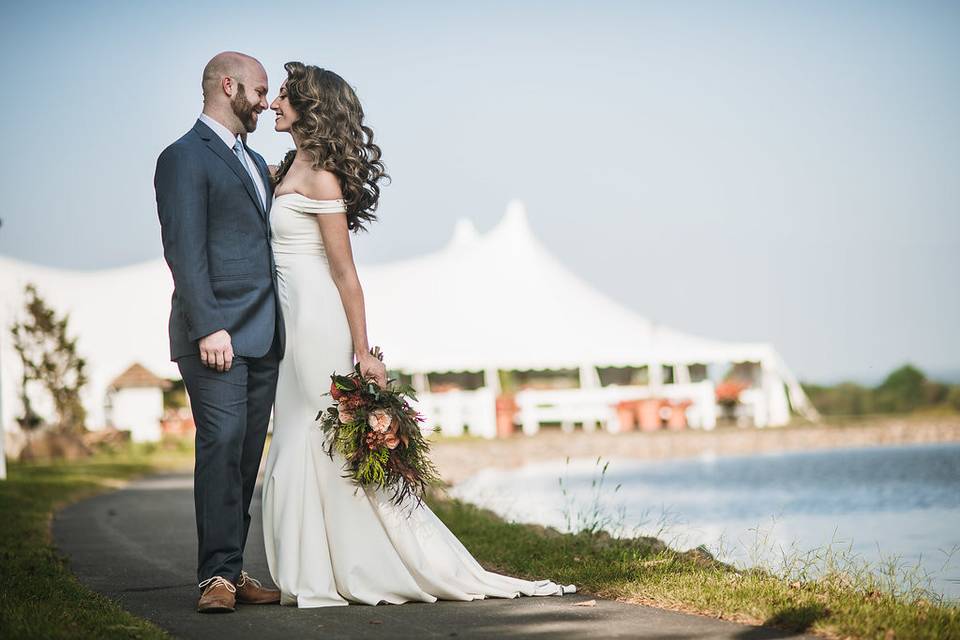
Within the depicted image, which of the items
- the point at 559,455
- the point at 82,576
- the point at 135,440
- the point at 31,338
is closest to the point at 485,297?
the point at 135,440

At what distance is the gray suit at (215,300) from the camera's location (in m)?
4.83

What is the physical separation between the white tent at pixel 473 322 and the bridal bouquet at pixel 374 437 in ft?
80.1

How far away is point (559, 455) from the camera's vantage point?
885 inches

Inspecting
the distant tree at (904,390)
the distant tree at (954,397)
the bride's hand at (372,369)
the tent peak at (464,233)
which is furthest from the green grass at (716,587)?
the tent peak at (464,233)

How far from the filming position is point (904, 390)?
105ft

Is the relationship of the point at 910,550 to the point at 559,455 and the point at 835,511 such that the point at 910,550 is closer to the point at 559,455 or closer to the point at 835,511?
the point at 835,511

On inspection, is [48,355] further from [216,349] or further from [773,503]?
[216,349]

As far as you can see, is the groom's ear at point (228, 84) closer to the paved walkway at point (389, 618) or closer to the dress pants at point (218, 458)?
the dress pants at point (218, 458)

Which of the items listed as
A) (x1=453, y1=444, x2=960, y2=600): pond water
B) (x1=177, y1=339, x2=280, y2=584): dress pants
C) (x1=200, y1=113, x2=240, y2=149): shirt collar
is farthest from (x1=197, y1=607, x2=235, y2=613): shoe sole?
(x1=453, y1=444, x2=960, y2=600): pond water

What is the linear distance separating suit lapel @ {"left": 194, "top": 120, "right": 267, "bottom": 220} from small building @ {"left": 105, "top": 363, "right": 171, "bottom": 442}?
2687cm

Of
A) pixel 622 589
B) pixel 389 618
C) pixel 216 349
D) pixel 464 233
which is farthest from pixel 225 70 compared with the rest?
pixel 464 233

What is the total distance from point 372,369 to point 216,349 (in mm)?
644

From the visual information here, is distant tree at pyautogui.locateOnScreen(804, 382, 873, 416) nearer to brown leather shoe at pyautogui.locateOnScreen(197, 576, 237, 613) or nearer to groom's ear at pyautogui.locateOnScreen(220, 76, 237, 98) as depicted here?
groom's ear at pyautogui.locateOnScreen(220, 76, 237, 98)

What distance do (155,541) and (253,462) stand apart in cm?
293
